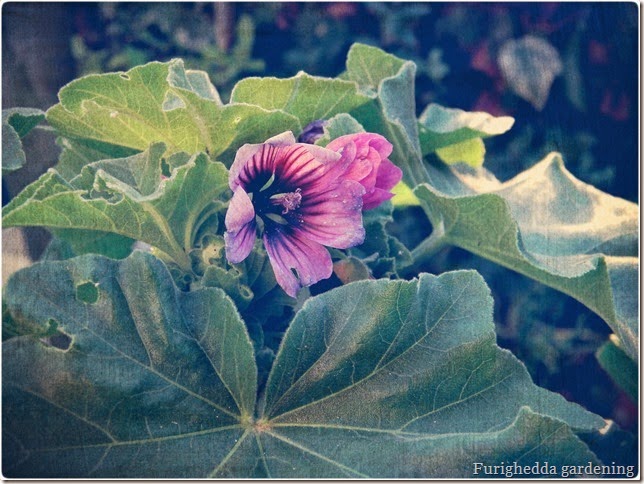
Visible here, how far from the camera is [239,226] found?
21.8 inches

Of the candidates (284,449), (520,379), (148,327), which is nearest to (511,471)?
(520,379)

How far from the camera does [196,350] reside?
59 centimetres

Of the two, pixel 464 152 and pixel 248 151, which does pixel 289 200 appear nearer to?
pixel 248 151

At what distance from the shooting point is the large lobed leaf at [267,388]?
57cm

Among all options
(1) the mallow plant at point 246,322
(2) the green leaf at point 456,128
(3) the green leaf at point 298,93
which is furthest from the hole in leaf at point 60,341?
(2) the green leaf at point 456,128

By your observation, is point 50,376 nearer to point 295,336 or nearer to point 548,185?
point 295,336

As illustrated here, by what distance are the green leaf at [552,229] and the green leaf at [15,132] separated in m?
0.35

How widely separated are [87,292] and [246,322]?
128 millimetres

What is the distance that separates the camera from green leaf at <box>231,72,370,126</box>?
25.2 inches

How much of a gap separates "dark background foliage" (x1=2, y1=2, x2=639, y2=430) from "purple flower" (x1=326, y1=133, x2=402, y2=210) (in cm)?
15

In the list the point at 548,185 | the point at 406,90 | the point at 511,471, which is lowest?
the point at 511,471

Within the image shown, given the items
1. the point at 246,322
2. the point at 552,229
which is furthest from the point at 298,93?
the point at 552,229

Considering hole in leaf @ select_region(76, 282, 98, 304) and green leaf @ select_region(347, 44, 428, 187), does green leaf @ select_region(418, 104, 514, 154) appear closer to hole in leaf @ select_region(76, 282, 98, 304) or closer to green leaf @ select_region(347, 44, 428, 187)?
green leaf @ select_region(347, 44, 428, 187)

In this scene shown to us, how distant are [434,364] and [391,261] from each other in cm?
10
